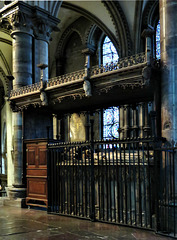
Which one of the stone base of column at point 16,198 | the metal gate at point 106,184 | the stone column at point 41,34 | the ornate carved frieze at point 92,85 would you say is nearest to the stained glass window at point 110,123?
the stone column at point 41,34

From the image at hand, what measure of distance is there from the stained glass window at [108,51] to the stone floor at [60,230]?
12938mm

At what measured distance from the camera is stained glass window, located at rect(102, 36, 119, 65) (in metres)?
19.8

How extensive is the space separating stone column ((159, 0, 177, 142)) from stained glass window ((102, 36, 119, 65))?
12.5 meters

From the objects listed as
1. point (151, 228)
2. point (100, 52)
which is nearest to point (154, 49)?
point (100, 52)

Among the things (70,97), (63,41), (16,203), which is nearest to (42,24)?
(70,97)

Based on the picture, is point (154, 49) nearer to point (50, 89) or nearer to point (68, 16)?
point (68, 16)

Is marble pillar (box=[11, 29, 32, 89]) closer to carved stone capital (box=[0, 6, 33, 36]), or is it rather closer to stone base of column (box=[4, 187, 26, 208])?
carved stone capital (box=[0, 6, 33, 36])

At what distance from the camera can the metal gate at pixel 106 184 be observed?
7203 mm

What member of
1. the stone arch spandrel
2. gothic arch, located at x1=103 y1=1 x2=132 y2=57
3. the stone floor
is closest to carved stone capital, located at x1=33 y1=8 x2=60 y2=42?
gothic arch, located at x1=103 y1=1 x2=132 y2=57

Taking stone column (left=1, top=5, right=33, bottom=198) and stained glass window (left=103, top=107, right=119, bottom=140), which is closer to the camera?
stone column (left=1, top=5, right=33, bottom=198)

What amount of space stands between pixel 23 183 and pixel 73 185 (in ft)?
10.9

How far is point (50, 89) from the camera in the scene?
9.86 m

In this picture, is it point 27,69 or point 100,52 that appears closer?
point 27,69

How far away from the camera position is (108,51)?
20062 millimetres
